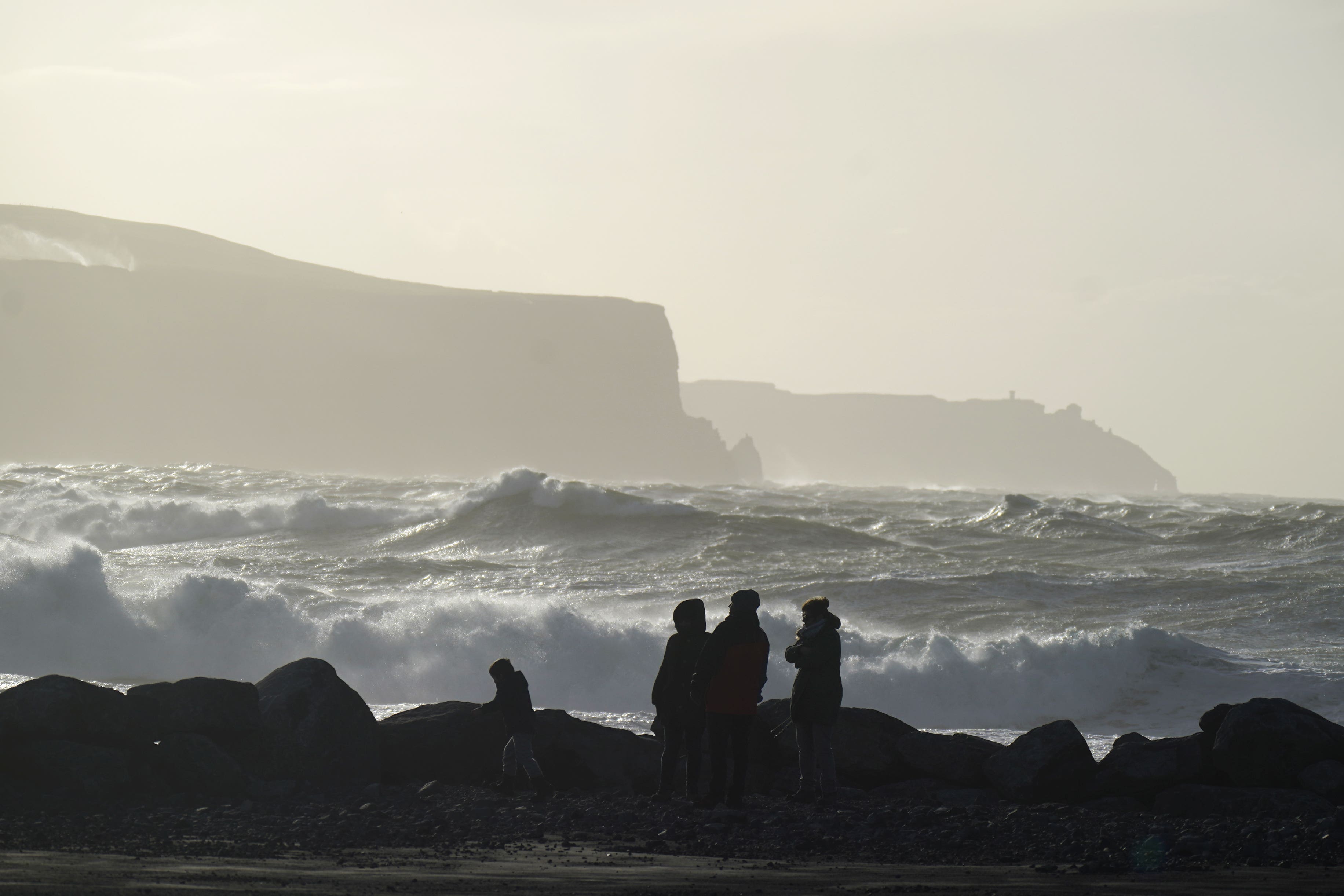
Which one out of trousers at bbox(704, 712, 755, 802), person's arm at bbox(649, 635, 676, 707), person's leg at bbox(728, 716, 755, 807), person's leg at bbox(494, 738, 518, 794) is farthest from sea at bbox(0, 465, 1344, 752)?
person's leg at bbox(728, 716, 755, 807)

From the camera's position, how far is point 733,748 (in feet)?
25.7

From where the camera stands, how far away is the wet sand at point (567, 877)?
518 centimetres

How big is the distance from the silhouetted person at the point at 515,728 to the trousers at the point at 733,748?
47.1 inches

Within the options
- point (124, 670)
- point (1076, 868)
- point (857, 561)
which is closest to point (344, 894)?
point (1076, 868)

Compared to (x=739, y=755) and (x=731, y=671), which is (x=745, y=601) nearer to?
(x=731, y=671)

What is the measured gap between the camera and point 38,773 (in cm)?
770

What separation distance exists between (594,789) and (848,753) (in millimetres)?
1794

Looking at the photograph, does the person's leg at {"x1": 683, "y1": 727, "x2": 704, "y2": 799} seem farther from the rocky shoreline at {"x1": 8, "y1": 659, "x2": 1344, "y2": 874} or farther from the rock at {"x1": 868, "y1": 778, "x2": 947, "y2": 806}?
the rock at {"x1": 868, "y1": 778, "x2": 947, "y2": 806}

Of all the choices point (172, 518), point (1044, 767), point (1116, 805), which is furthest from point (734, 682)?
point (172, 518)

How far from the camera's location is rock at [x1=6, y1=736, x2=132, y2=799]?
7.66 meters

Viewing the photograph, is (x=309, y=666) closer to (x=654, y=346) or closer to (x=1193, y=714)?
(x=1193, y=714)

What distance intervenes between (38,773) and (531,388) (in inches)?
3753

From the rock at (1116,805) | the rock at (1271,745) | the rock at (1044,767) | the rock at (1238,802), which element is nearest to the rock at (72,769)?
the rock at (1044,767)

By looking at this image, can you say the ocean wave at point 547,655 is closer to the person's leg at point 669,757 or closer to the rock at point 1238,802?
the rock at point 1238,802
